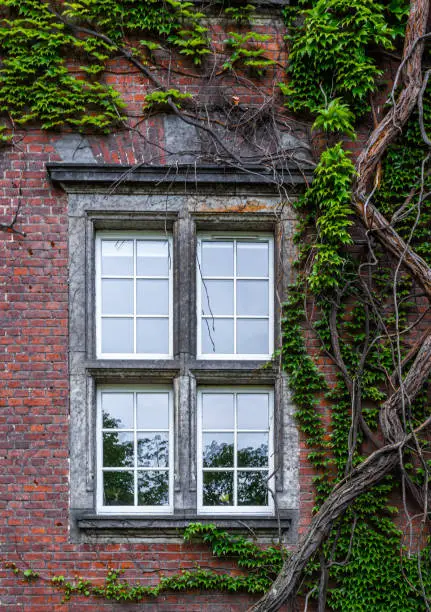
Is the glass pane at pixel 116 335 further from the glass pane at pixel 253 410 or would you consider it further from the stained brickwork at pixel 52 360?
the glass pane at pixel 253 410

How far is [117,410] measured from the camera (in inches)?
236

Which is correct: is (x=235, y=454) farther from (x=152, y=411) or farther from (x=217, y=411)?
(x=152, y=411)

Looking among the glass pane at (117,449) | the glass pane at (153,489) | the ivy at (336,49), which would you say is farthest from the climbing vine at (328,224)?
the glass pane at (117,449)

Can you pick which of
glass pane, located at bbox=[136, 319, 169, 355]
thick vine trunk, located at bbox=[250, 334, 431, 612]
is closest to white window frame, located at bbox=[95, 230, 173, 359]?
glass pane, located at bbox=[136, 319, 169, 355]

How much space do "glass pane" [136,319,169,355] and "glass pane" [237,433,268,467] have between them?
3.11 feet

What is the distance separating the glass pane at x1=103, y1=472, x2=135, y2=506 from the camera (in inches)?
232

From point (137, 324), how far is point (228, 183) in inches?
53.2

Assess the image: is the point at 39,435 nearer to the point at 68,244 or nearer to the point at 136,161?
the point at 68,244

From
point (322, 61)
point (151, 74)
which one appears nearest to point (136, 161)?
point (151, 74)

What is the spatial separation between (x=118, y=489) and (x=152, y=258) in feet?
6.13

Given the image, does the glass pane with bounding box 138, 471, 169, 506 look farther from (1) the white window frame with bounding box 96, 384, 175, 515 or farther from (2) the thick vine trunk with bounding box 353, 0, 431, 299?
(2) the thick vine trunk with bounding box 353, 0, 431, 299

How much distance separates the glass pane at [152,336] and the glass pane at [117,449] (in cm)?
70

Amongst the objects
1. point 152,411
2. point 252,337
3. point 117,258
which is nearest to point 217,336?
point 252,337

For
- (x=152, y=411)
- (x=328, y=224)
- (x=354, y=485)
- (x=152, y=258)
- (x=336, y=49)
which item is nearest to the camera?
(x=354, y=485)
